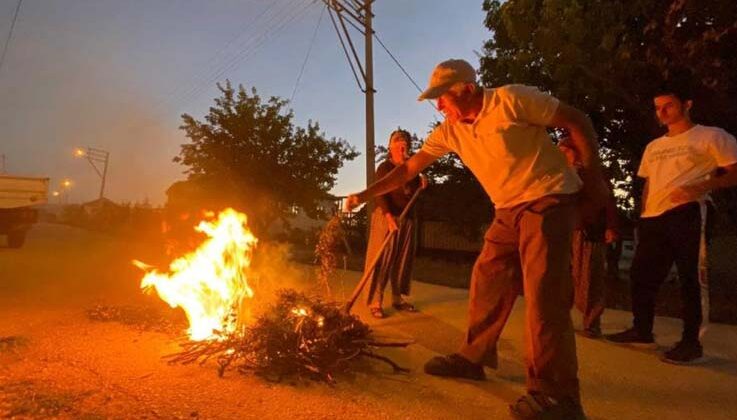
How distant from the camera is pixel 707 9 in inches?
233

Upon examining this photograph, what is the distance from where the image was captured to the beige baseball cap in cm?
296

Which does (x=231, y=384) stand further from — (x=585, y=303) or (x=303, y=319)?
(x=585, y=303)

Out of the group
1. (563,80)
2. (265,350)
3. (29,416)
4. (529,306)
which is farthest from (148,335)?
(563,80)

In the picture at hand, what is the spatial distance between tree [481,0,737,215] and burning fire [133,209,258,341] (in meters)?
4.66

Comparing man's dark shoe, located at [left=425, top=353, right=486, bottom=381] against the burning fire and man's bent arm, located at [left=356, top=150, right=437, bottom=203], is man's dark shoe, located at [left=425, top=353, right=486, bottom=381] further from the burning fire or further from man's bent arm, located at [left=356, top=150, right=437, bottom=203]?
the burning fire

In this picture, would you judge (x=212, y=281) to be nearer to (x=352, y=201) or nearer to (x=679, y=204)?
(x=352, y=201)

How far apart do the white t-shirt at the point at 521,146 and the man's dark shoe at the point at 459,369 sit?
1101 mm

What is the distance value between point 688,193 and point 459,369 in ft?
7.14

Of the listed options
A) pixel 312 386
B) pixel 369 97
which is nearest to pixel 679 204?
pixel 312 386

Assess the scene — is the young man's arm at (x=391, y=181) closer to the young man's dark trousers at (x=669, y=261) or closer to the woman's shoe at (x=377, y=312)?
the woman's shoe at (x=377, y=312)

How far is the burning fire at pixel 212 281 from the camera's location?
4051 millimetres

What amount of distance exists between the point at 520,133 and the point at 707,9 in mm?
4731

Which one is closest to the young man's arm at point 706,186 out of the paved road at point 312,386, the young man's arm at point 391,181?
the paved road at point 312,386

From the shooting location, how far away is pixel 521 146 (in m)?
2.85
